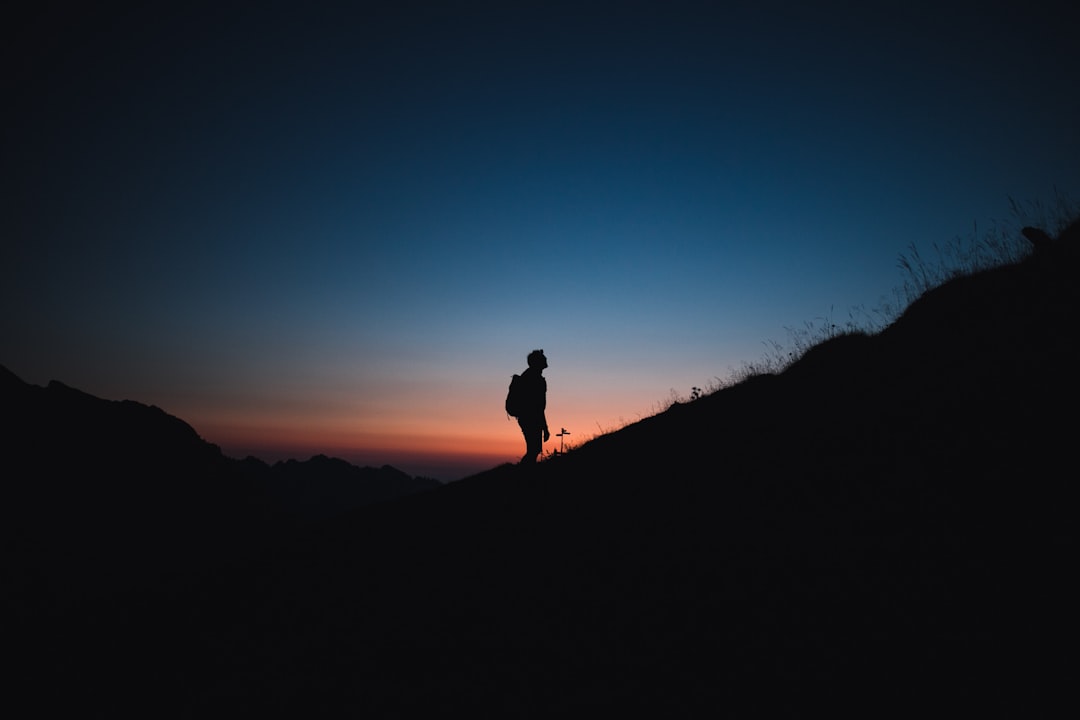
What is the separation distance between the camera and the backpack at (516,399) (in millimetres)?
11227

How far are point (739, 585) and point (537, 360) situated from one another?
8.22 metres

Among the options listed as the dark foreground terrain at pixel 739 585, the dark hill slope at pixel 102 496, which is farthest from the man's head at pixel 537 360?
the dark hill slope at pixel 102 496

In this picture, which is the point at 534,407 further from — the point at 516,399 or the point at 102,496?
the point at 102,496

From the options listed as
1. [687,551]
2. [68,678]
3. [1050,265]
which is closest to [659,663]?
[687,551]

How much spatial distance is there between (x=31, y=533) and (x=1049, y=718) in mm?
114717

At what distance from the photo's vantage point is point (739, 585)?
366cm

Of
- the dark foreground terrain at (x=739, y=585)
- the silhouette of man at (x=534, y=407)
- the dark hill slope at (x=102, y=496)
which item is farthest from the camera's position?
the dark hill slope at (x=102, y=496)

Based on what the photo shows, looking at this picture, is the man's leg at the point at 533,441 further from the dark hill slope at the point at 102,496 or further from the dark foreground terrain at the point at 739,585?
the dark hill slope at the point at 102,496

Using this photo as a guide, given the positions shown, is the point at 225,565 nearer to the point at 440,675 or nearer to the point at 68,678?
the point at 68,678

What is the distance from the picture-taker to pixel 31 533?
238ft

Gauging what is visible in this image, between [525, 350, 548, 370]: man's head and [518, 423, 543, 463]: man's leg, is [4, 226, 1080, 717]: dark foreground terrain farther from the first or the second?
[525, 350, 548, 370]: man's head

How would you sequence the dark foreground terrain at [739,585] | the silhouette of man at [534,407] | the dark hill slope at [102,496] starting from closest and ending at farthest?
the dark foreground terrain at [739,585] < the silhouette of man at [534,407] < the dark hill slope at [102,496]

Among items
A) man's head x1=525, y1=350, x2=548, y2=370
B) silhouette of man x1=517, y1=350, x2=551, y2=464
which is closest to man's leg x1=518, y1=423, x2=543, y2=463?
silhouette of man x1=517, y1=350, x2=551, y2=464

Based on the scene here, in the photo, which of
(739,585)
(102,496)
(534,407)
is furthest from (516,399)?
(102,496)
